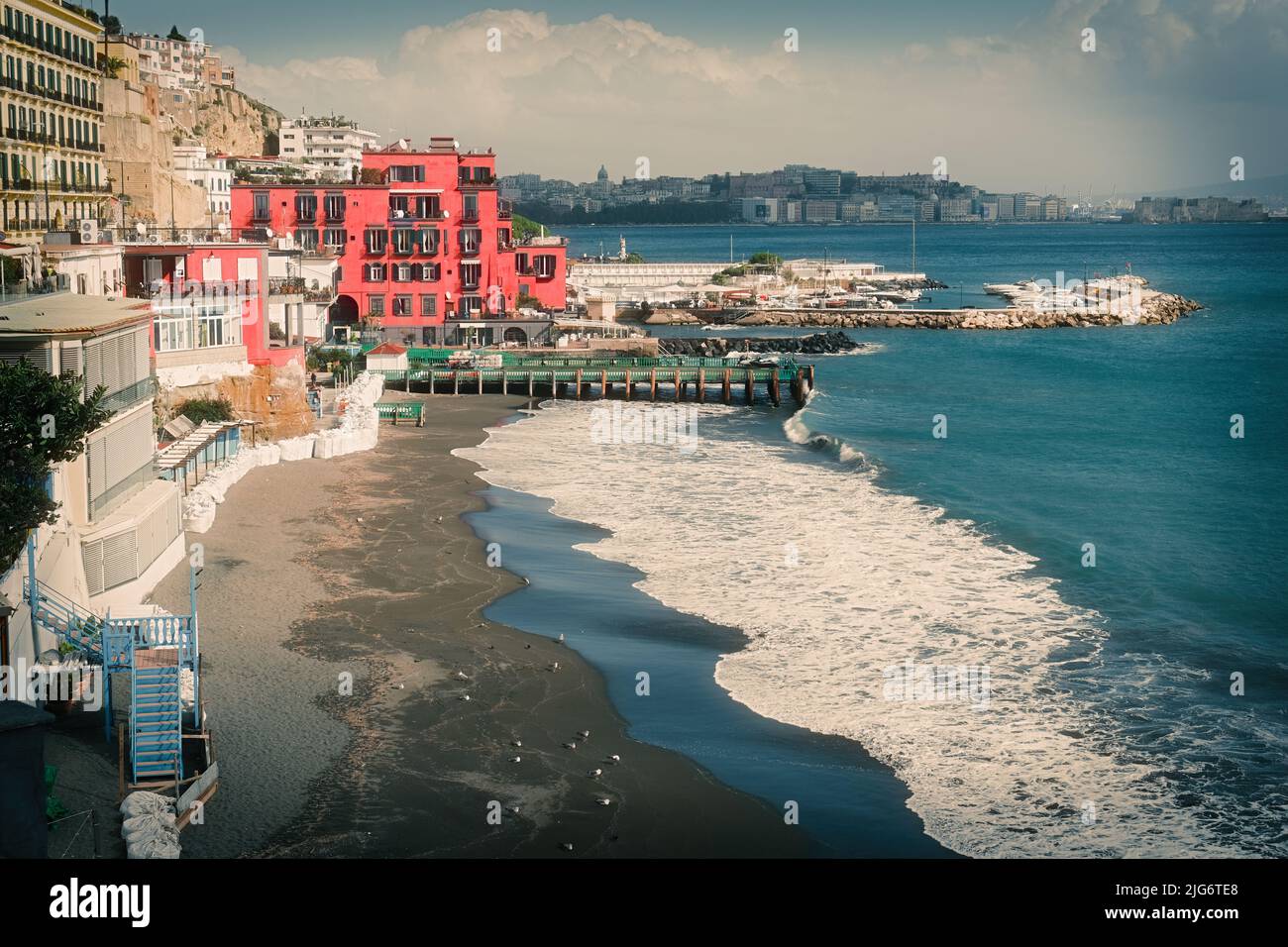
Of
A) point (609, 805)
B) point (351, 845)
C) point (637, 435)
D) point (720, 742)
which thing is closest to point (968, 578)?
point (720, 742)

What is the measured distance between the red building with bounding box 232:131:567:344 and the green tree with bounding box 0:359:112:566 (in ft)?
193

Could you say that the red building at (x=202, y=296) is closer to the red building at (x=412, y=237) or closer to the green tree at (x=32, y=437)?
the green tree at (x=32, y=437)

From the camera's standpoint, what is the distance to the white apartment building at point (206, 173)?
316 ft

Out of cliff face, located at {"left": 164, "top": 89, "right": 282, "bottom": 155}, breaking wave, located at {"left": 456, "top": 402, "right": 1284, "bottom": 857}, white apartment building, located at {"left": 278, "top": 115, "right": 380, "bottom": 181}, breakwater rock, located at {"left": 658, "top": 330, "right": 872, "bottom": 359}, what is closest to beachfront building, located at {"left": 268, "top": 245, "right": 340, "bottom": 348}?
breaking wave, located at {"left": 456, "top": 402, "right": 1284, "bottom": 857}

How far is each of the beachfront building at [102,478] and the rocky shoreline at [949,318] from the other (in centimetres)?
9426

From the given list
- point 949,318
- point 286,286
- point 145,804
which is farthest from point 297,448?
point 949,318

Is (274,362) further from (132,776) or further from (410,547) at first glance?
(132,776)

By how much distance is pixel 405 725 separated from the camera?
24.6 m

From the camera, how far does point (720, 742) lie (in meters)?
24.9

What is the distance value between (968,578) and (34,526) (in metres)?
23.1

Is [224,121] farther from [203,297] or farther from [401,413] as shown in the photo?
[203,297]

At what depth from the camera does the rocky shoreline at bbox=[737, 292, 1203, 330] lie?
411 feet

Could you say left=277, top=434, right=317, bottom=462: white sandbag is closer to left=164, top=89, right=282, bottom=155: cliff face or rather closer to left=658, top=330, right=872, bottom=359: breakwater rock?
left=658, top=330, right=872, bottom=359: breakwater rock

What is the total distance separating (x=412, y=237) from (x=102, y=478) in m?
57.9
